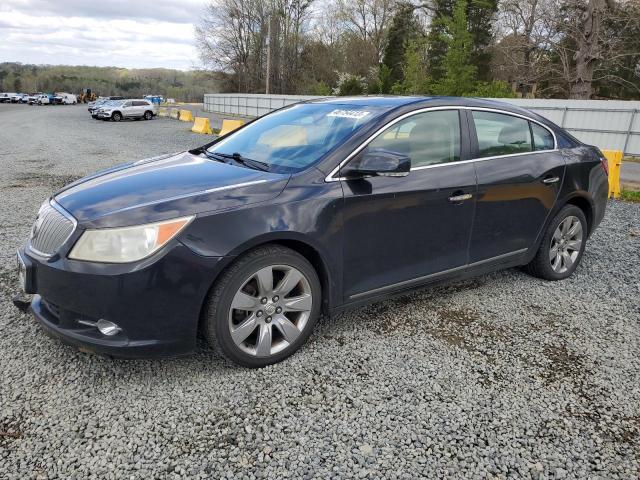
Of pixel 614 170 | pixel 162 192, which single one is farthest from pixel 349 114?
pixel 614 170

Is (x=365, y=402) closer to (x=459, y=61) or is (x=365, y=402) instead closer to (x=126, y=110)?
(x=126, y=110)

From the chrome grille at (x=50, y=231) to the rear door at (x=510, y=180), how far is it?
2.77 metres

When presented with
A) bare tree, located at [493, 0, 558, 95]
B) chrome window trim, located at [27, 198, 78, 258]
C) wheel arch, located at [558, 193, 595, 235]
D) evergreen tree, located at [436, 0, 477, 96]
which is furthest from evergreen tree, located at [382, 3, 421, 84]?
chrome window trim, located at [27, 198, 78, 258]

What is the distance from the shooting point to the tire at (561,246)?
440cm

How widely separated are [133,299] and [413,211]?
6.16ft

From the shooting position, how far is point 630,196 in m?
9.18

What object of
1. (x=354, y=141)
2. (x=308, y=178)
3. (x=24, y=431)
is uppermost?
(x=354, y=141)

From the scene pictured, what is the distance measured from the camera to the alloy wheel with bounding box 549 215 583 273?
14.7 ft

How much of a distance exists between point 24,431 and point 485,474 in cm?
221

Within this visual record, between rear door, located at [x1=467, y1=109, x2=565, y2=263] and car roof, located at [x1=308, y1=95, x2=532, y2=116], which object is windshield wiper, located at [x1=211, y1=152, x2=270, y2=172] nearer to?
car roof, located at [x1=308, y1=95, x2=532, y2=116]

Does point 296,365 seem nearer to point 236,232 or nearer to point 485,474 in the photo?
point 236,232

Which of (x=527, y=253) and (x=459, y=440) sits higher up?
(x=527, y=253)

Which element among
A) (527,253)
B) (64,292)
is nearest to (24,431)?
(64,292)

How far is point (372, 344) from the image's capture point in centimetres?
335
